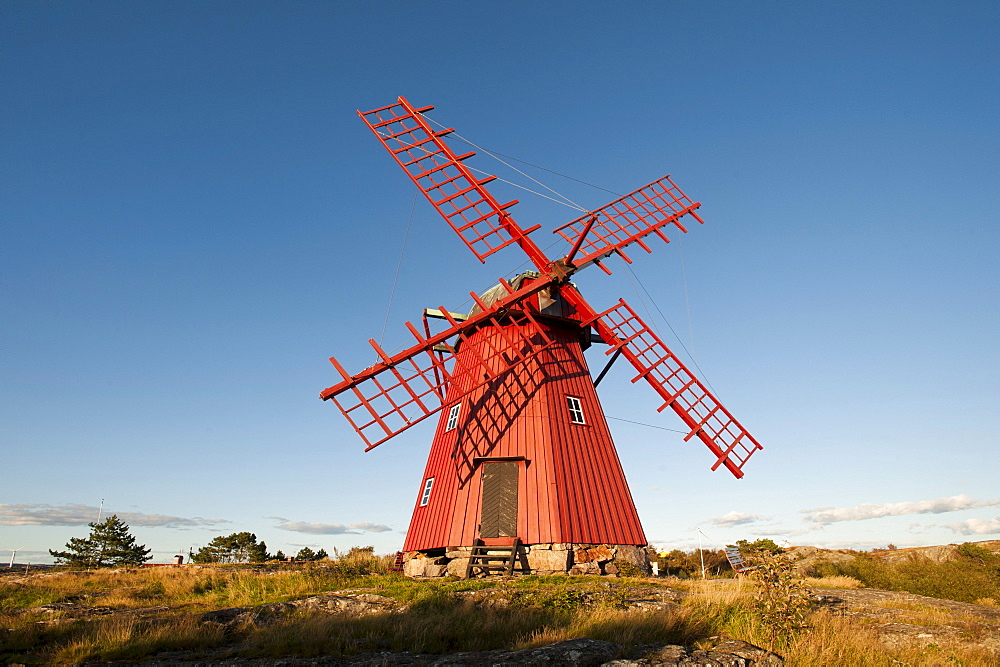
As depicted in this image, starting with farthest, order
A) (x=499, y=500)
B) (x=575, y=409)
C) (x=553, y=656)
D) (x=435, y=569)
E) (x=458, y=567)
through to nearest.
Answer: (x=575, y=409) < (x=499, y=500) < (x=435, y=569) < (x=458, y=567) < (x=553, y=656)

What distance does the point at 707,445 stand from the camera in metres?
17.6

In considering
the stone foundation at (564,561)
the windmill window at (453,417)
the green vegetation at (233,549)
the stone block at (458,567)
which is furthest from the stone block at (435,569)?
the green vegetation at (233,549)

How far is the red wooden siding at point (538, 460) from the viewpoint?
1616cm

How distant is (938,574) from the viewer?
60.4 ft

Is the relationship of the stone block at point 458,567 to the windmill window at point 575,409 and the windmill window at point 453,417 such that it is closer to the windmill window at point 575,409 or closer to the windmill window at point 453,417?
the windmill window at point 453,417

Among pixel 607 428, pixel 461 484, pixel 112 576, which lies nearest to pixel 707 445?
pixel 607 428

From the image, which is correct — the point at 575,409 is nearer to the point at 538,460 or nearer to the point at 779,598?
the point at 538,460

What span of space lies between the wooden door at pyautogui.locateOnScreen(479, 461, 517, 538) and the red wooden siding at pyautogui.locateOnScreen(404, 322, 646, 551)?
19 centimetres

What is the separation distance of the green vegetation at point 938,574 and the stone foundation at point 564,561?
27.5ft

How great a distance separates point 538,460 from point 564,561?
2.72 m

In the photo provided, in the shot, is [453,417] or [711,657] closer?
[711,657]

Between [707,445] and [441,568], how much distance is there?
26.2 feet

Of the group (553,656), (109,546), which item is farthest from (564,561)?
(109,546)

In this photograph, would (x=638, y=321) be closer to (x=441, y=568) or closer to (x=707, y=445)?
(x=707, y=445)
